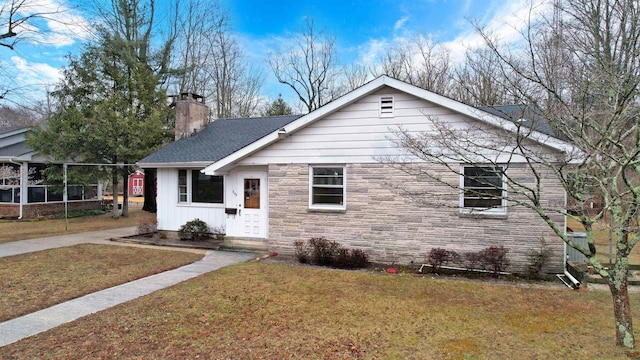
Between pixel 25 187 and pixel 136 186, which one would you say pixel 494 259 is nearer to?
pixel 25 187

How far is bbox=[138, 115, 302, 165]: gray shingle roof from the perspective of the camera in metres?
13.2

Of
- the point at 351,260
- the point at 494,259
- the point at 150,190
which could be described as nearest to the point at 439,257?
the point at 494,259

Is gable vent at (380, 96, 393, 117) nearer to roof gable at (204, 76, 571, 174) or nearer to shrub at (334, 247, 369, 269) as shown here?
roof gable at (204, 76, 571, 174)

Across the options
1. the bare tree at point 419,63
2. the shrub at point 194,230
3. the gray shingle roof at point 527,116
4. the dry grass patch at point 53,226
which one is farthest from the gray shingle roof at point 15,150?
the gray shingle roof at point 527,116

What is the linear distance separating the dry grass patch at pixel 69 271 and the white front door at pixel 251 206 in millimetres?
1738

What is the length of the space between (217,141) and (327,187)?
6.29 m

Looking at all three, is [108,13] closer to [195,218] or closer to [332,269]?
A: [195,218]

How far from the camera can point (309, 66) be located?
32281 mm

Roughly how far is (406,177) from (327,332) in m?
5.25

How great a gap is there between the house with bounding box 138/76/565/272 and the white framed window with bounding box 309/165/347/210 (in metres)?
0.03

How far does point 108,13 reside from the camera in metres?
22.2

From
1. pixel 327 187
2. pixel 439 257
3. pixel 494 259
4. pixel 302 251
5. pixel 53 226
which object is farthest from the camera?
pixel 53 226

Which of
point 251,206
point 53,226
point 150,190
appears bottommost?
point 53,226

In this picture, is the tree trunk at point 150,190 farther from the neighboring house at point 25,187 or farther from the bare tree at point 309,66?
the bare tree at point 309,66
